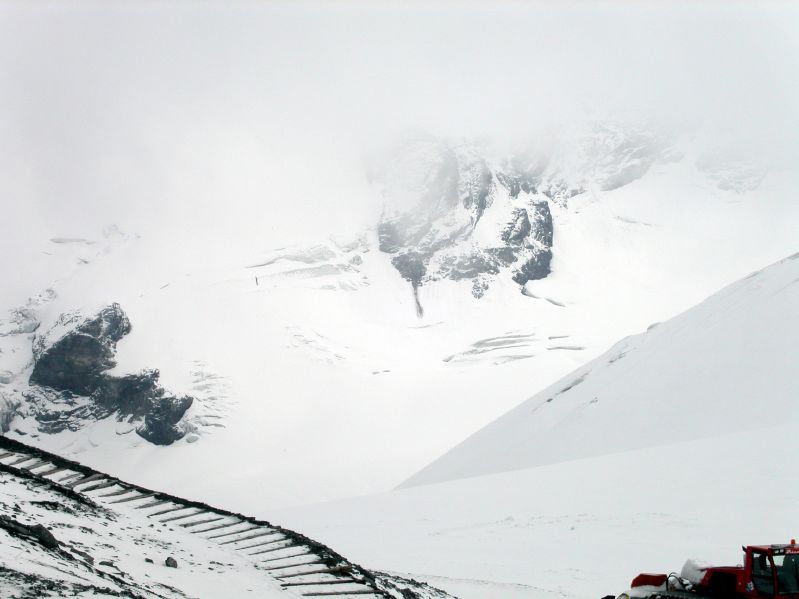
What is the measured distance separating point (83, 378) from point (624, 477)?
103 meters

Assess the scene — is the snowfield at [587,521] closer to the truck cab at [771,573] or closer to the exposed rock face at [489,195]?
the truck cab at [771,573]

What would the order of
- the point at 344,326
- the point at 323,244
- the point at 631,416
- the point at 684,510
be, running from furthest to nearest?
the point at 323,244, the point at 344,326, the point at 631,416, the point at 684,510

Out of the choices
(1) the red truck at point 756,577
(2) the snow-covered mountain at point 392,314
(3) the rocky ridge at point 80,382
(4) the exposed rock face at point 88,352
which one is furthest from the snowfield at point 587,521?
(4) the exposed rock face at point 88,352

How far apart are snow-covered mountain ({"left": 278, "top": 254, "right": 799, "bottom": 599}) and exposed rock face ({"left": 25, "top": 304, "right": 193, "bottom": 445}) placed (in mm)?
72138

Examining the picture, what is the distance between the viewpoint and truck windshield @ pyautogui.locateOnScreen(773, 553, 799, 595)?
8.98 metres

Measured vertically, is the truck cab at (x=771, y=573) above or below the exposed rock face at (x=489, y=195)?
below

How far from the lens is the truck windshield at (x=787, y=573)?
898 centimetres

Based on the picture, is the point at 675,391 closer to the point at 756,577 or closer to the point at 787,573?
the point at 787,573

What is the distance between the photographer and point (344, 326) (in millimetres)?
114062

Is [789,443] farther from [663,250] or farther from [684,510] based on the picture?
[663,250]

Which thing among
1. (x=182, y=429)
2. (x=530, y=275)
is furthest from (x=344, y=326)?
(x=530, y=275)

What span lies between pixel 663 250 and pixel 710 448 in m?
125

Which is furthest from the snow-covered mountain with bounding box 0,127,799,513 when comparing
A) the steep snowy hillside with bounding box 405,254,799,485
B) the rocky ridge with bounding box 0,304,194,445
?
the steep snowy hillside with bounding box 405,254,799,485

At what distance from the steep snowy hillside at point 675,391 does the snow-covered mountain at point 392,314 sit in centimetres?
3071
